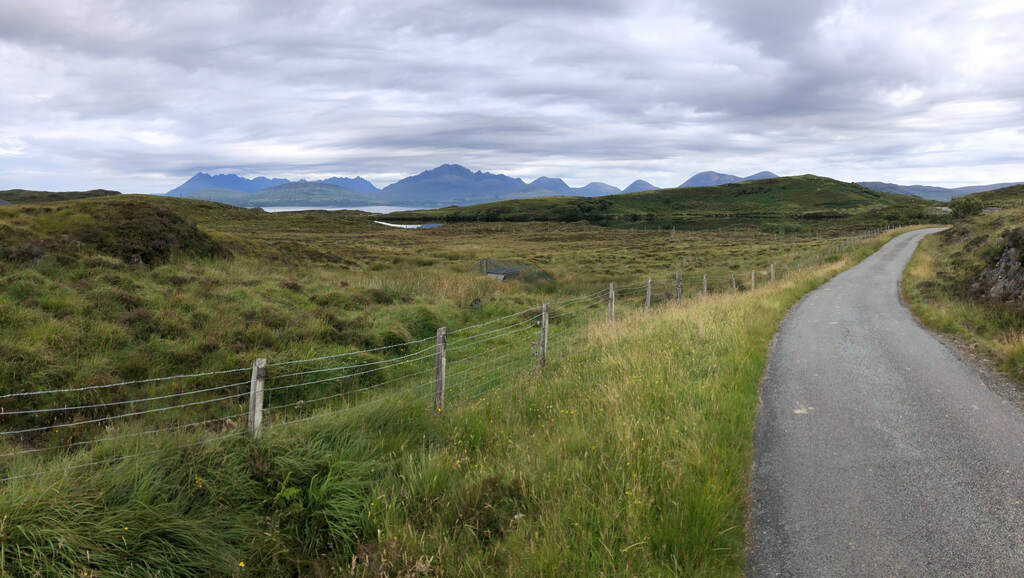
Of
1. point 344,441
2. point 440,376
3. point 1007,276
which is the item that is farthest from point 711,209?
point 344,441

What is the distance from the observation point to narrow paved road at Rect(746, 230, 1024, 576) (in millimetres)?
4109

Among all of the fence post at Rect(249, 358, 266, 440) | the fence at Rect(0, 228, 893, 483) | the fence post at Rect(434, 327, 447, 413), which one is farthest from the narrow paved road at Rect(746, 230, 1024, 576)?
the fence post at Rect(249, 358, 266, 440)

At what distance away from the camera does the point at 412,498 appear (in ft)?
15.7

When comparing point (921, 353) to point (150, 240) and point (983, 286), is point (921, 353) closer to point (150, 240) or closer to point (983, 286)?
point (983, 286)

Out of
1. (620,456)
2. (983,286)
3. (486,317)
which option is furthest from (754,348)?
(983,286)

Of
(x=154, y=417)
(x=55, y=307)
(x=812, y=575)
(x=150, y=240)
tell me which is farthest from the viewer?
(x=150, y=240)

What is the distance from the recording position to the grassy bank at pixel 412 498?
152 inches

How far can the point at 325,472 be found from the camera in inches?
201

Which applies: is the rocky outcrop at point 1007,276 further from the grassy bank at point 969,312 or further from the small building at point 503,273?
the small building at point 503,273

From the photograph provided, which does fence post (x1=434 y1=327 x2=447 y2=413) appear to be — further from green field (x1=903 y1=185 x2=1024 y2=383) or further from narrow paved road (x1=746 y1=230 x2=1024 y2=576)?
green field (x1=903 y1=185 x2=1024 y2=383)

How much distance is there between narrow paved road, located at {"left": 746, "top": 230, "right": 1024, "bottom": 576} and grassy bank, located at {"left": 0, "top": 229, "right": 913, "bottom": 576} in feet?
1.41

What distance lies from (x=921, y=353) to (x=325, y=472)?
11859 millimetres

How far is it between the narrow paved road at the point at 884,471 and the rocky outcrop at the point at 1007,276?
7.17 metres

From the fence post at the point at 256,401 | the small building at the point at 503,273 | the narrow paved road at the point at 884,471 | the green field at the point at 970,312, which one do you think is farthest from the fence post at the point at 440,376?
the small building at the point at 503,273
